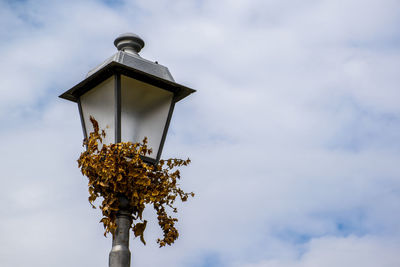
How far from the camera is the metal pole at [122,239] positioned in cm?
352

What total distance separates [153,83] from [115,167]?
2.24 ft

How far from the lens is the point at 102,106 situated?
13.3 feet

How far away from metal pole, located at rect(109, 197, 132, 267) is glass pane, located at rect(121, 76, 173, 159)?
1.43 ft

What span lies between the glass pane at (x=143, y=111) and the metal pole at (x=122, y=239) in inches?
17.1

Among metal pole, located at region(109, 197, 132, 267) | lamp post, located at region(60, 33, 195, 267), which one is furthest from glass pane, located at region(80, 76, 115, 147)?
metal pole, located at region(109, 197, 132, 267)

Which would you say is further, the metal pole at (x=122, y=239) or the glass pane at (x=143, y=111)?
the glass pane at (x=143, y=111)

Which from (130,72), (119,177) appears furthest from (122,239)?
(130,72)

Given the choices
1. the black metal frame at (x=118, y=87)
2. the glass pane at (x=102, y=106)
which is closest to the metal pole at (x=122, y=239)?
the black metal frame at (x=118, y=87)

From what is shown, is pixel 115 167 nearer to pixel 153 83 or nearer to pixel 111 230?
pixel 111 230

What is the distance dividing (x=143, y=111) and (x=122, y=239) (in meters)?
0.94

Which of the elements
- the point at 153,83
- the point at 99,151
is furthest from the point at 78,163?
the point at 153,83

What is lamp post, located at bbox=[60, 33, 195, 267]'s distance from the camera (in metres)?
3.89

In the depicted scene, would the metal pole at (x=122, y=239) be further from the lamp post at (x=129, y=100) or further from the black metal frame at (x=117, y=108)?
the black metal frame at (x=117, y=108)

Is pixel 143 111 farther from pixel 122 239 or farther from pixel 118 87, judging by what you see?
pixel 122 239
